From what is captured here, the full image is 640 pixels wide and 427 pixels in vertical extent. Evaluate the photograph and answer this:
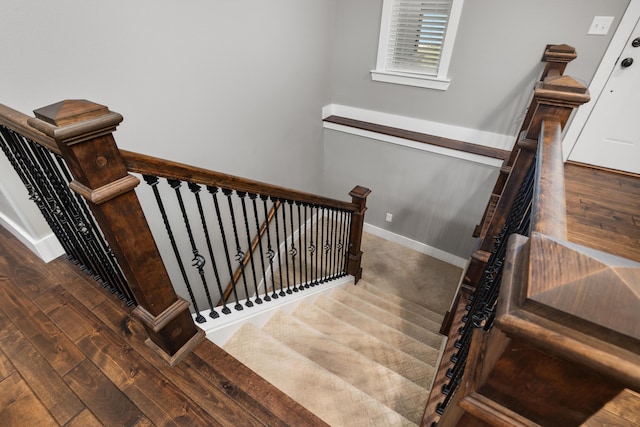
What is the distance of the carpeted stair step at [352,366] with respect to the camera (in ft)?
5.41

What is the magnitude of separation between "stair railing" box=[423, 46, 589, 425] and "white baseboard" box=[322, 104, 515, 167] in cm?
174

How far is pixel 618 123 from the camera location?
8.83 ft

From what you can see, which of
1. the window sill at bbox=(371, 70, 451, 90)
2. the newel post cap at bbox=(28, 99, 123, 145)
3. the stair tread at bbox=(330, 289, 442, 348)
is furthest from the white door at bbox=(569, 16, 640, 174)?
the newel post cap at bbox=(28, 99, 123, 145)

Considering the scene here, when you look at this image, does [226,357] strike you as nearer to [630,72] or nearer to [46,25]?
[46,25]

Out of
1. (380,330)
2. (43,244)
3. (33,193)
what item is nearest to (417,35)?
(380,330)

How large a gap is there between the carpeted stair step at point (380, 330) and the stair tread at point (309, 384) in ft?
2.63

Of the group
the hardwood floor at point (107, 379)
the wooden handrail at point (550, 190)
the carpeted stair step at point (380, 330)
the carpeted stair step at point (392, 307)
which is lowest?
the carpeted stair step at point (392, 307)

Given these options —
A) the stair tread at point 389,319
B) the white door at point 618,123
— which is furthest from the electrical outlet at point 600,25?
the stair tread at point 389,319

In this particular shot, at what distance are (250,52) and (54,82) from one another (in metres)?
1.46

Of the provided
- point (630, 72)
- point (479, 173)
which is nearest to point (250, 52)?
point (479, 173)

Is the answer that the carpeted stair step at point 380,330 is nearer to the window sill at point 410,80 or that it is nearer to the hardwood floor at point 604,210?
the hardwood floor at point 604,210

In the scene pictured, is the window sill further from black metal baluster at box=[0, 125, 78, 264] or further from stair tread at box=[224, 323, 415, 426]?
black metal baluster at box=[0, 125, 78, 264]

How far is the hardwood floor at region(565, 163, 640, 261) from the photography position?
6.72ft

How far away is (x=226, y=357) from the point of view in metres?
1.35
